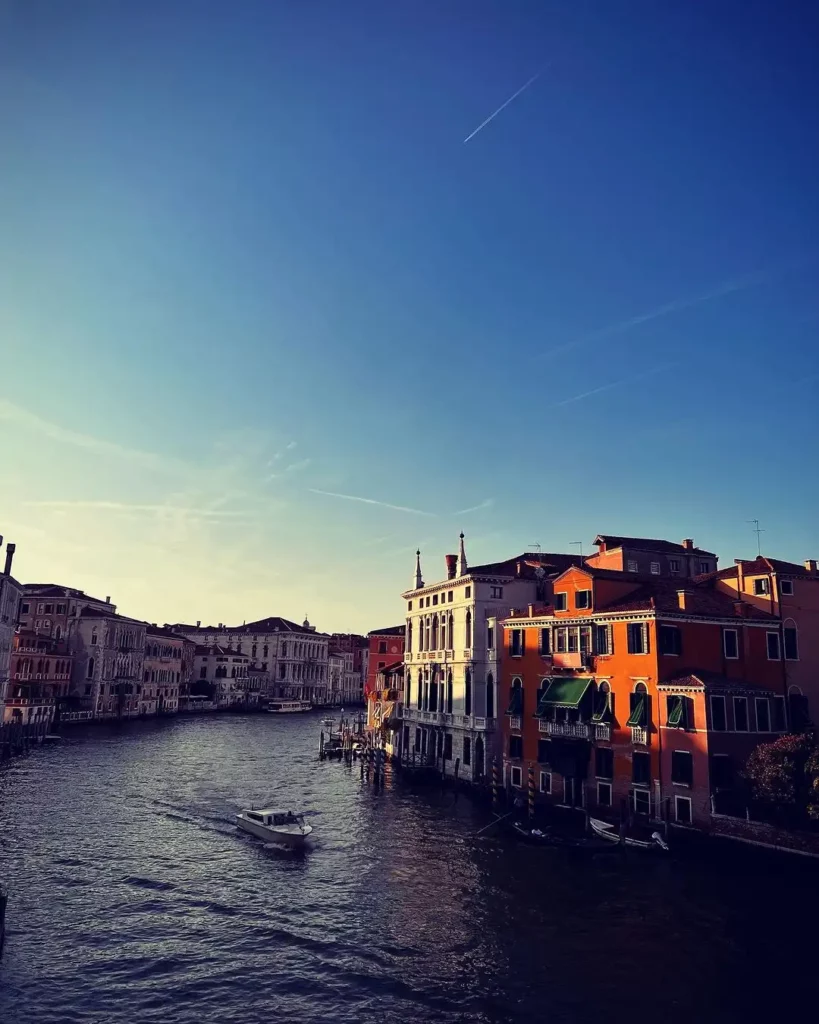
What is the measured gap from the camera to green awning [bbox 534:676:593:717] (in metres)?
40.6

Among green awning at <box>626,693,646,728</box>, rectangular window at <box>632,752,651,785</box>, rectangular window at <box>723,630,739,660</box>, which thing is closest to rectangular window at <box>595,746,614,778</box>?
rectangular window at <box>632,752,651,785</box>

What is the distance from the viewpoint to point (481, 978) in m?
21.7

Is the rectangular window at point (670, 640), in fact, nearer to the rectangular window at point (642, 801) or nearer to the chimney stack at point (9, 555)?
the rectangular window at point (642, 801)

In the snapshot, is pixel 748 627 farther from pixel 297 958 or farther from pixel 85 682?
pixel 85 682

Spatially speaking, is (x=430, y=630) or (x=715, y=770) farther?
(x=430, y=630)

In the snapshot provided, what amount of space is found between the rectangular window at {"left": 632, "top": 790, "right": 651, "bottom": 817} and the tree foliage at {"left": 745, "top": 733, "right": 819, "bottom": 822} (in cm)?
545

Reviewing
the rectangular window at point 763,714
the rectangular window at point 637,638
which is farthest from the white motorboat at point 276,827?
the rectangular window at point 763,714

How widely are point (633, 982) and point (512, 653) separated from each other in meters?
27.1

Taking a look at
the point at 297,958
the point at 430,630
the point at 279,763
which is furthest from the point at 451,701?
the point at 297,958

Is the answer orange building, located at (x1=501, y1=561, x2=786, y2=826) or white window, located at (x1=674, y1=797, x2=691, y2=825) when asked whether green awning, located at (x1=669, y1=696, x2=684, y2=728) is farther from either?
white window, located at (x1=674, y1=797, x2=691, y2=825)

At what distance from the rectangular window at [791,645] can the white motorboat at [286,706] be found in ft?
396

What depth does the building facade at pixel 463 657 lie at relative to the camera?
5094 cm

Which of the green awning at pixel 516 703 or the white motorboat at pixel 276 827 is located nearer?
the white motorboat at pixel 276 827

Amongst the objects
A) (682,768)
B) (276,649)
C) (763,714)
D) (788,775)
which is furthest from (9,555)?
(276,649)
